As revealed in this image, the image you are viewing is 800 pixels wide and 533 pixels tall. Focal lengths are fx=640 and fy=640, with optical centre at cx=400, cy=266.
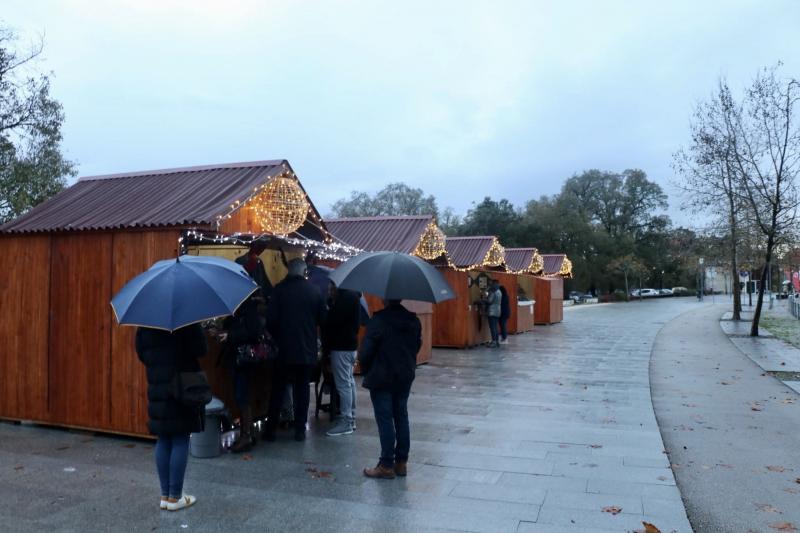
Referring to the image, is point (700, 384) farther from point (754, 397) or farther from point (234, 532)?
point (234, 532)

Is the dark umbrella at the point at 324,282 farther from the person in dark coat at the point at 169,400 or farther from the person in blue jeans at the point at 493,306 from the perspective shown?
the person in blue jeans at the point at 493,306

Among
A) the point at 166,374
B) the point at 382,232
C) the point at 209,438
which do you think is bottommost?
the point at 209,438

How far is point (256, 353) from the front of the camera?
6.23 meters

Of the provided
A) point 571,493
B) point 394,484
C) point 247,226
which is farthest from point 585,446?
point 247,226

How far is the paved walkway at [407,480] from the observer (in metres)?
4.62

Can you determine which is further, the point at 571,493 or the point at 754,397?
the point at 754,397

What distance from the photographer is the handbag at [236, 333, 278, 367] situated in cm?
621

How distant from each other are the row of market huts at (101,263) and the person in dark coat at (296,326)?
2.40 feet

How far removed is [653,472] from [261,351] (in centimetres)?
386

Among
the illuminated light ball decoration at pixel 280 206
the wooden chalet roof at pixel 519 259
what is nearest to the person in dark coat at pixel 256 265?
the illuminated light ball decoration at pixel 280 206

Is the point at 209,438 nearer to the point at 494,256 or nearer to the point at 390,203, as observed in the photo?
the point at 494,256

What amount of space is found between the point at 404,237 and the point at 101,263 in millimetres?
7290

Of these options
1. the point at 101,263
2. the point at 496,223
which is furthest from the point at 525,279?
the point at 496,223

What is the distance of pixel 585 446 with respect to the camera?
22.4ft
